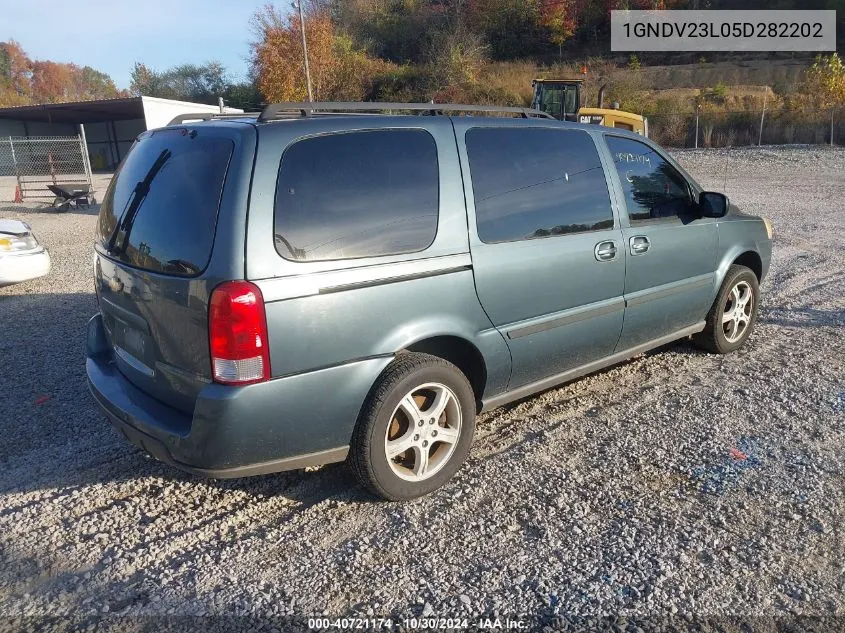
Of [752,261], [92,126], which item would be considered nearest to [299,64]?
[92,126]

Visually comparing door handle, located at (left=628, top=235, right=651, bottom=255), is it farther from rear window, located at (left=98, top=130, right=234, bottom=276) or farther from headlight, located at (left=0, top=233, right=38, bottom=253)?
headlight, located at (left=0, top=233, right=38, bottom=253)

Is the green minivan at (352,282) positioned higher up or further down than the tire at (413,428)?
higher up

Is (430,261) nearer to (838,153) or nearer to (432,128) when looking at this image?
(432,128)

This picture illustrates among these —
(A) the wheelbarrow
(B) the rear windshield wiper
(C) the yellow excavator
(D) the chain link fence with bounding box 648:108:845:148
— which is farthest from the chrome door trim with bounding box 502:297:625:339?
A: (D) the chain link fence with bounding box 648:108:845:148

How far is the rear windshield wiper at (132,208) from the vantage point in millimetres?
→ 3039

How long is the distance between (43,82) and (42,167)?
58.9 metres

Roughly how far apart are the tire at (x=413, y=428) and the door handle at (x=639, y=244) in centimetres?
161

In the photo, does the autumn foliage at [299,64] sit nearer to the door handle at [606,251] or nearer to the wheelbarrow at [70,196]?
the wheelbarrow at [70,196]

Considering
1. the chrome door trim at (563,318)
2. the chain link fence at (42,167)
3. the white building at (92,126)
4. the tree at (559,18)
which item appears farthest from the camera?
the tree at (559,18)

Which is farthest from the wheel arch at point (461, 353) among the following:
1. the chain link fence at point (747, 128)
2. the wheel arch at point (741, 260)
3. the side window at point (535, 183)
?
the chain link fence at point (747, 128)

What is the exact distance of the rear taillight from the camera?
2.52 metres

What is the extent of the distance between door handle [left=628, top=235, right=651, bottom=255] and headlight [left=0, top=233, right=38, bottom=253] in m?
7.08

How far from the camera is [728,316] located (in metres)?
5.03

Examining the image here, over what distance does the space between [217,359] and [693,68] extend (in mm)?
49987
